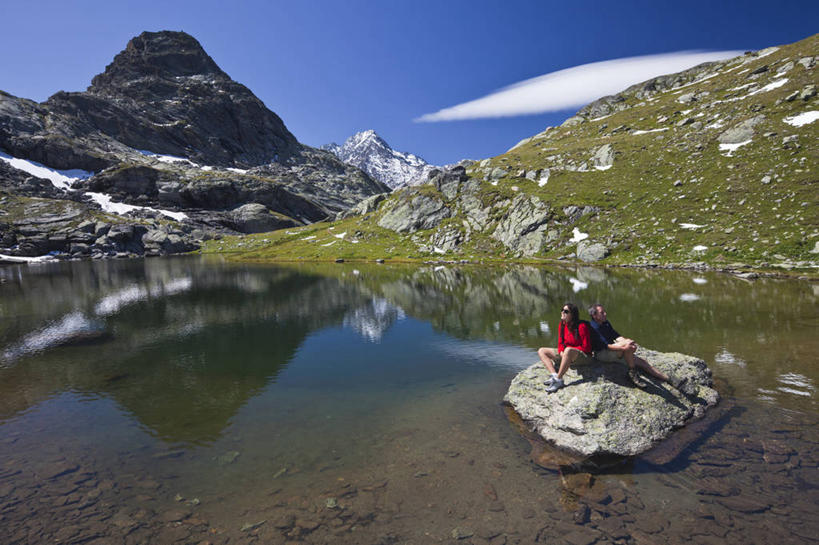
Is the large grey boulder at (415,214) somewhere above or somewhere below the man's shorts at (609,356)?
above

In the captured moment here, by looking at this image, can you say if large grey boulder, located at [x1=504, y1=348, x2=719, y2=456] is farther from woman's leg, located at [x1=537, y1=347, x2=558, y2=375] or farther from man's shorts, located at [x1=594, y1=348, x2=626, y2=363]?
woman's leg, located at [x1=537, y1=347, x2=558, y2=375]

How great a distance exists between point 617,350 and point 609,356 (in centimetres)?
40

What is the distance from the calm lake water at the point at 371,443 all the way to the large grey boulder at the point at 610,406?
2.08 ft

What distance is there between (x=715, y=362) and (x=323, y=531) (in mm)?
21232

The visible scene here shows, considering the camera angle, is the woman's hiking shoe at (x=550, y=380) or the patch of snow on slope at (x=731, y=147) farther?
the patch of snow on slope at (x=731, y=147)

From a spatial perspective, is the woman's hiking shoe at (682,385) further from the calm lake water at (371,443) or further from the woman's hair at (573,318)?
the woman's hair at (573,318)

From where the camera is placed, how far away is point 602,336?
14008mm

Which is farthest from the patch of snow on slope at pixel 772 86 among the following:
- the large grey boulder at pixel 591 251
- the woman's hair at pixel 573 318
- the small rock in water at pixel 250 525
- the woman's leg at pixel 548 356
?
the small rock in water at pixel 250 525

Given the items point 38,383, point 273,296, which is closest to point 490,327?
point 38,383

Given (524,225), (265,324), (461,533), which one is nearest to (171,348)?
(265,324)

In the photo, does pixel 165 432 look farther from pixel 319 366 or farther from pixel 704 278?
pixel 704 278

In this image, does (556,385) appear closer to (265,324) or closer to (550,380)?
(550,380)

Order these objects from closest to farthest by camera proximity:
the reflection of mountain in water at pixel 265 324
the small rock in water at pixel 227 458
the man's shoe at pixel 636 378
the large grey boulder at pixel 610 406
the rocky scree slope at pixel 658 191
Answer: the large grey boulder at pixel 610 406
the small rock in water at pixel 227 458
the man's shoe at pixel 636 378
the reflection of mountain in water at pixel 265 324
the rocky scree slope at pixel 658 191

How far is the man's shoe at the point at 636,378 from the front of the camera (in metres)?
14.0
